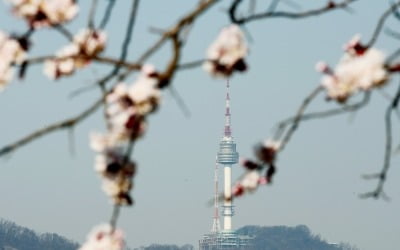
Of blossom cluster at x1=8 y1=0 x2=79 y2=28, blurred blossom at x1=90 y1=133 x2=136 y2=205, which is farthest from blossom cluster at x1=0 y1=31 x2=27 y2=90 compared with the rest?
blurred blossom at x1=90 y1=133 x2=136 y2=205

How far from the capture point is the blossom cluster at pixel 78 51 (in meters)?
2.62

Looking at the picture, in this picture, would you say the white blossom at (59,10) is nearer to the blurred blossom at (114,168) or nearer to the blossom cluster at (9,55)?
the blossom cluster at (9,55)

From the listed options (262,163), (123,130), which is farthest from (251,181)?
(123,130)

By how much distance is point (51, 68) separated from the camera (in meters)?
2.85

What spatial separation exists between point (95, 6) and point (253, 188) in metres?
0.76

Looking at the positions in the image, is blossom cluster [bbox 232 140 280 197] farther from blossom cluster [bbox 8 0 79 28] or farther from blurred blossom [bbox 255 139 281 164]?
blossom cluster [bbox 8 0 79 28]

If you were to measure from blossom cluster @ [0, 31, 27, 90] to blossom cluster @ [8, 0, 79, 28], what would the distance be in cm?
7

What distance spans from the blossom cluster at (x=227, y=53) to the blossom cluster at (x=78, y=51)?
284mm

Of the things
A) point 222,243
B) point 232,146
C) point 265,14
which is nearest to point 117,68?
point 265,14

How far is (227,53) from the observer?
2504 millimetres

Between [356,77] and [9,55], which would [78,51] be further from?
[356,77]

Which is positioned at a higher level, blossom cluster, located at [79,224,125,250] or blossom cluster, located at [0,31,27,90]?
blossom cluster, located at [0,31,27,90]

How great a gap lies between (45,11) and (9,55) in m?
0.17

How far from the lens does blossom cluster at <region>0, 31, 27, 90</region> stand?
264 cm
